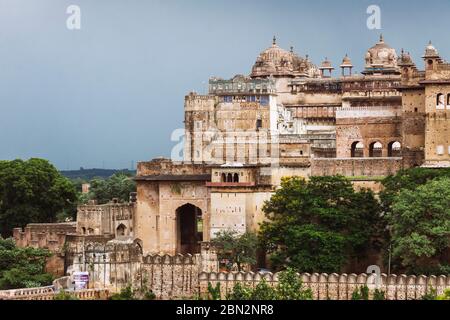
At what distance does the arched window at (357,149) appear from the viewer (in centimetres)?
8006

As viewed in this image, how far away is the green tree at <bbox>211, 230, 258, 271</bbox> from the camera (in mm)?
69312

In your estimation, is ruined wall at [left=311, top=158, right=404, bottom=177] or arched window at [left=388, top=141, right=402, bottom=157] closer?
ruined wall at [left=311, top=158, right=404, bottom=177]

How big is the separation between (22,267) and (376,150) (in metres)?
20.8

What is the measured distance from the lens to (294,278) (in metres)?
63.3

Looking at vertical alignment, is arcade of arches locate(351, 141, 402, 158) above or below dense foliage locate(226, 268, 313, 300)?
above

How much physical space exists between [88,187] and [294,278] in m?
49.7

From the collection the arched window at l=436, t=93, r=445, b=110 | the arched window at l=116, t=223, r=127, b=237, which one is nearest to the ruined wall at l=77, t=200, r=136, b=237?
the arched window at l=116, t=223, r=127, b=237

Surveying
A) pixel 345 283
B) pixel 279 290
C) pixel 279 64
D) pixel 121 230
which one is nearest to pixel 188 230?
pixel 121 230

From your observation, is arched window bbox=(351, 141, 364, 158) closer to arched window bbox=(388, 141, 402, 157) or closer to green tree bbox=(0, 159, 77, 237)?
arched window bbox=(388, 141, 402, 157)

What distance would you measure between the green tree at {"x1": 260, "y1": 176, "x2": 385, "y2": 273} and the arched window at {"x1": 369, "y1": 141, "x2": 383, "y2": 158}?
9136mm

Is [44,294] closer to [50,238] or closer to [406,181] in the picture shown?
[50,238]

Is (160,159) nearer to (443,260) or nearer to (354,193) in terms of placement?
(354,193)
